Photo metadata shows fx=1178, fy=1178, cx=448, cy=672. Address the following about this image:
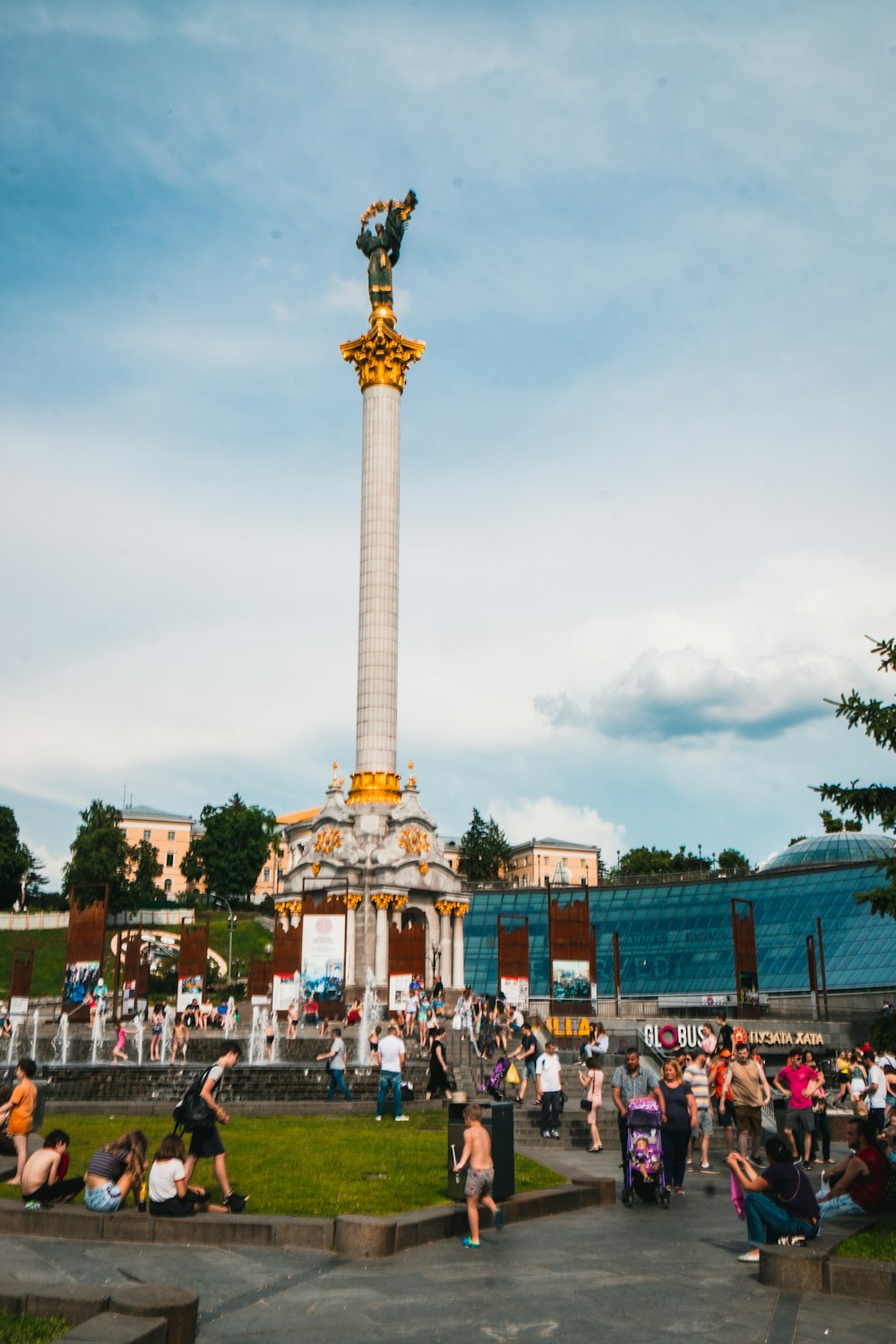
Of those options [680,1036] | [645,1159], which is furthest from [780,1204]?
[680,1036]

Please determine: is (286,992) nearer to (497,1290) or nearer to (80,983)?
(80,983)

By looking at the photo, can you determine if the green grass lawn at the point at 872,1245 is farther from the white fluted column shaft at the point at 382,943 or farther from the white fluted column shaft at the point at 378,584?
the white fluted column shaft at the point at 378,584

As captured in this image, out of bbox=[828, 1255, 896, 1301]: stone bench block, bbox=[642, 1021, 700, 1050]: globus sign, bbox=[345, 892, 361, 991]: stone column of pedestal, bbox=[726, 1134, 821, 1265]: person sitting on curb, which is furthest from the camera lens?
bbox=[345, 892, 361, 991]: stone column of pedestal

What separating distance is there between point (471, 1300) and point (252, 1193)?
4.77m

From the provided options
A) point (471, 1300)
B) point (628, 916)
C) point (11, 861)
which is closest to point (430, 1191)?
point (471, 1300)

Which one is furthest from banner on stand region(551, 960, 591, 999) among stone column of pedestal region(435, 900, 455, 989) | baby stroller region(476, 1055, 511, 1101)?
baby stroller region(476, 1055, 511, 1101)

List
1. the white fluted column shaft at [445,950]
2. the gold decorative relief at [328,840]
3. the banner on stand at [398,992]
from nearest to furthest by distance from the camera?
1. the banner on stand at [398,992]
2. the gold decorative relief at [328,840]
3. the white fluted column shaft at [445,950]

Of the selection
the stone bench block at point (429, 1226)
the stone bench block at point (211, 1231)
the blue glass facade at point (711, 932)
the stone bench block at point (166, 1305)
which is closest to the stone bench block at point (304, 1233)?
the stone bench block at point (211, 1231)

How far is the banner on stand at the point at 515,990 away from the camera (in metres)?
38.9

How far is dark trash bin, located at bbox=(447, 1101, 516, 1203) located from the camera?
13461mm

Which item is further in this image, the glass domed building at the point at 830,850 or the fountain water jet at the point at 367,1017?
the glass domed building at the point at 830,850

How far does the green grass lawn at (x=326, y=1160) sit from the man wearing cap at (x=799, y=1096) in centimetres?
376

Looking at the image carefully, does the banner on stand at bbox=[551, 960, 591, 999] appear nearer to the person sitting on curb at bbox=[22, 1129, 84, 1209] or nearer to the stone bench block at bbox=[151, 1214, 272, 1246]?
the person sitting on curb at bbox=[22, 1129, 84, 1209]

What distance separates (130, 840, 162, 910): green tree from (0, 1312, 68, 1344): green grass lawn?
101 m
